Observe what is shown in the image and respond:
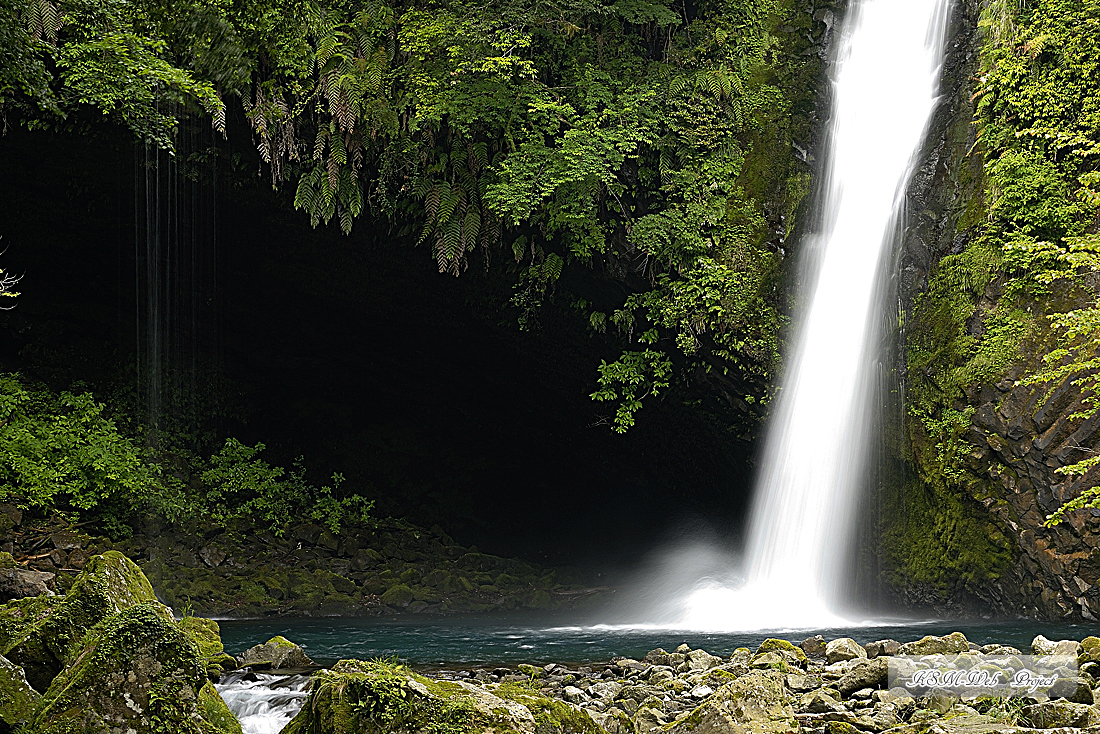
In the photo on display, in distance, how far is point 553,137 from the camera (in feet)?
38.3

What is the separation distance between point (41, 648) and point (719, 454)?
451 inches

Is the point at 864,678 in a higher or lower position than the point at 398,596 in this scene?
higher

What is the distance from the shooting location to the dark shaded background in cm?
1298

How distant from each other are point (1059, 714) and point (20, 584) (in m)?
8.53

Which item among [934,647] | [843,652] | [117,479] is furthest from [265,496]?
[934,647]

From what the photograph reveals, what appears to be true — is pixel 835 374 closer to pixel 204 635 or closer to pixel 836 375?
pixel 836 375

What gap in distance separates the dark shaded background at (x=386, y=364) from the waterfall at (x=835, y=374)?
168cm

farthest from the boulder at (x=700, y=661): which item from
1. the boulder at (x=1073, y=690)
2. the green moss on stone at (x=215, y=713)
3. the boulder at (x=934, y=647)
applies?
the green moss on stone at (x=215, y=713)

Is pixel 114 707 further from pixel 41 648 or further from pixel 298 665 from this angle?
pixel 298 665

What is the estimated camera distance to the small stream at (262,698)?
4.92m

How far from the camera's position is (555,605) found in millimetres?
14617

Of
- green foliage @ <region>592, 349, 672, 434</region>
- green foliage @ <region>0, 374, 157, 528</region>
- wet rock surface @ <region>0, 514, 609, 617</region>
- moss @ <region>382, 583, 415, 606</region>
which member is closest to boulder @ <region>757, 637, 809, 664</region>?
green foliage @ <region>592, 349, 672, 434</region>

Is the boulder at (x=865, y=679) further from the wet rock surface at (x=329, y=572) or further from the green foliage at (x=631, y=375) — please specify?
the wet rock surface at (x=329, y=572)

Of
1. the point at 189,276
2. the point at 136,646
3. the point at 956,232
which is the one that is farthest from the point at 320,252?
the point at 136,646
